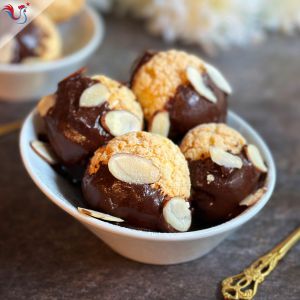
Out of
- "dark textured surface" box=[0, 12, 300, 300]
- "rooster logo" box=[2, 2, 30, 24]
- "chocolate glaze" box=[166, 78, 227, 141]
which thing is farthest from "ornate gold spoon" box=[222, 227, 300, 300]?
"rooster logo" box=[2, 2, 30, 24]

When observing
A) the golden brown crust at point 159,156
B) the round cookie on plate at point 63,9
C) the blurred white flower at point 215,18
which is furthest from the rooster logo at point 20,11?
the blurred white flower at point 215,18

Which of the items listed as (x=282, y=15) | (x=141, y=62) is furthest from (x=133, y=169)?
(x=282, y=15)

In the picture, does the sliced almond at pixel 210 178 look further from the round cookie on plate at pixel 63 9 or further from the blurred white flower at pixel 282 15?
the blurred white flower at pixel 282 15

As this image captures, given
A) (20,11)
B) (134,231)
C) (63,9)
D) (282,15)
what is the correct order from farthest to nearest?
(282,15) → (63,9) → (20,11) → (134,231)

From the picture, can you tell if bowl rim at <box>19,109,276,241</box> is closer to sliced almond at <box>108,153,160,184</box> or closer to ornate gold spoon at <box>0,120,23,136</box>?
sliced almond at <box>108,153,160,184</box>

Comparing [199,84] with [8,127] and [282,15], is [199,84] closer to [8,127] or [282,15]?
[8,127]

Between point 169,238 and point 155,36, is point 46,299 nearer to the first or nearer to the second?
point 169,238
